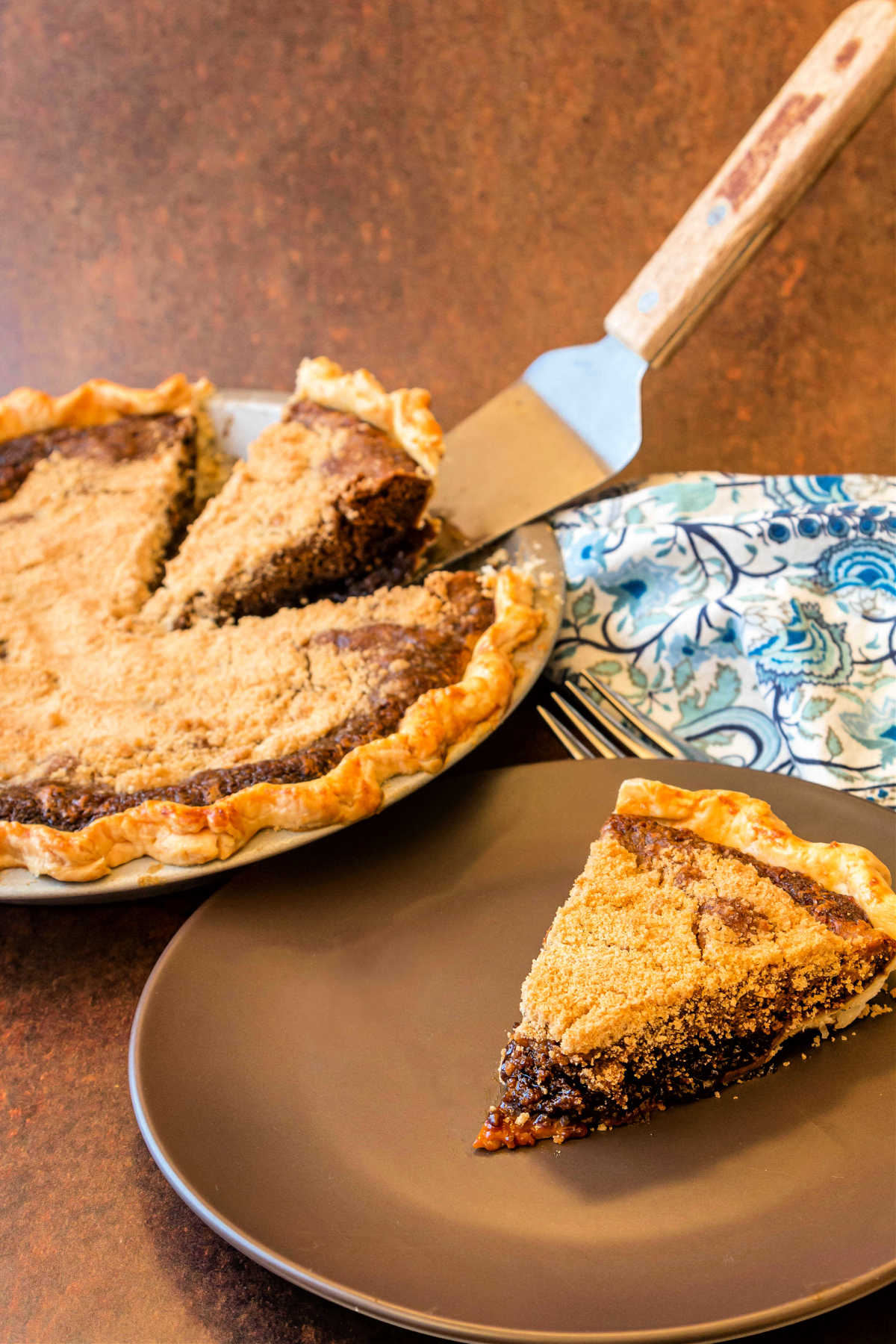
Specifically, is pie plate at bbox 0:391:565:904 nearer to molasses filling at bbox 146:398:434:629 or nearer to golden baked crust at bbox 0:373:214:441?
molasses filling at bbox 146:398:434:629

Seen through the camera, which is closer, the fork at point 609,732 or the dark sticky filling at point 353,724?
the dark sticky filling at point 353,724

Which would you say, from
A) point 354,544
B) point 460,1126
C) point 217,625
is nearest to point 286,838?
point 460,1126

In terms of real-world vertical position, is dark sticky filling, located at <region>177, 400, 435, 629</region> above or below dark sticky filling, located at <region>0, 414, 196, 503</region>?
above

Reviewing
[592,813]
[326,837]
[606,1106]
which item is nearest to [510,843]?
[592,813]

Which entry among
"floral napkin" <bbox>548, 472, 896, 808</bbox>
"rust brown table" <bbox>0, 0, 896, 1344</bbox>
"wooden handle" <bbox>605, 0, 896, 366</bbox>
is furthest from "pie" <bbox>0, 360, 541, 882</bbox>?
"rust brown table" <bbox>0, 0, 896, 1344</bbox>

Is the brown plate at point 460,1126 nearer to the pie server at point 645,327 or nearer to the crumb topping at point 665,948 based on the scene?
the crumb topping at point 665,948

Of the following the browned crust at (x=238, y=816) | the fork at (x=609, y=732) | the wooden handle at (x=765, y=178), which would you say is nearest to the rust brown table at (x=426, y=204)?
the wooden handle at (x=765, y=178)

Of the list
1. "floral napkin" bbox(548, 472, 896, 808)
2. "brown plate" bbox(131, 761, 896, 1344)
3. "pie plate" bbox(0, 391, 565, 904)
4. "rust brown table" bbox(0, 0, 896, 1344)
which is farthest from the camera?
"rust brown table" bbox(0, 0, 896, 1344)

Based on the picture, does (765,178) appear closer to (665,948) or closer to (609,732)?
(609,732)
